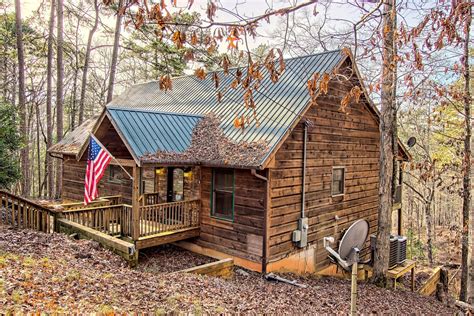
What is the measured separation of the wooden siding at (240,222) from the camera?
32.0 feet

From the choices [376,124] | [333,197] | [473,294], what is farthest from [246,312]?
[376,124]

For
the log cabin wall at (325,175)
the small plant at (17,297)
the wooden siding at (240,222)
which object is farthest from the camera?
the log cabin wall at (325,175)

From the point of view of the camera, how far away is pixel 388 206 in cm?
982

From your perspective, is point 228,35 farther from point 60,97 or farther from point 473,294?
point 60,97

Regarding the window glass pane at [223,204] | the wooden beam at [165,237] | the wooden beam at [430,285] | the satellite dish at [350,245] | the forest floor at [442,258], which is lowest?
the forest floor at [442,258]

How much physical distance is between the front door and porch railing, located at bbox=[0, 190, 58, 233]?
12.3 ft

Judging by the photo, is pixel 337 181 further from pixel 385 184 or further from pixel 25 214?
pixel 25 214

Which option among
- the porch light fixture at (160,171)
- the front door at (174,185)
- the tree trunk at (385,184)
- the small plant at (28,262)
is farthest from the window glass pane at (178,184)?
the tree trunk at (385,184)

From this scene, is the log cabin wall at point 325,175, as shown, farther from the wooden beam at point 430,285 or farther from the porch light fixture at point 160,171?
the porch light fixture at point 160,171

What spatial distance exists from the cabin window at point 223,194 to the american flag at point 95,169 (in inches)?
126

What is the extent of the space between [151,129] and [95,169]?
1984 mm

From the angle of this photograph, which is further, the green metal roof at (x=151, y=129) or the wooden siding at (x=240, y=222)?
the wooden siding at (x=240, y=222)

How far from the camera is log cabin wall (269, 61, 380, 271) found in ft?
32.9

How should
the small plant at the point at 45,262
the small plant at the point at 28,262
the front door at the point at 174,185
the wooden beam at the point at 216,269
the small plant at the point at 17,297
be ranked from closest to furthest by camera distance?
the small plant at the point at 17,297
the small plant at the point at 28,262
the small plant at the point at 45,262
the wooden beam at the point at 216,269
the front door at the point at 174,185
